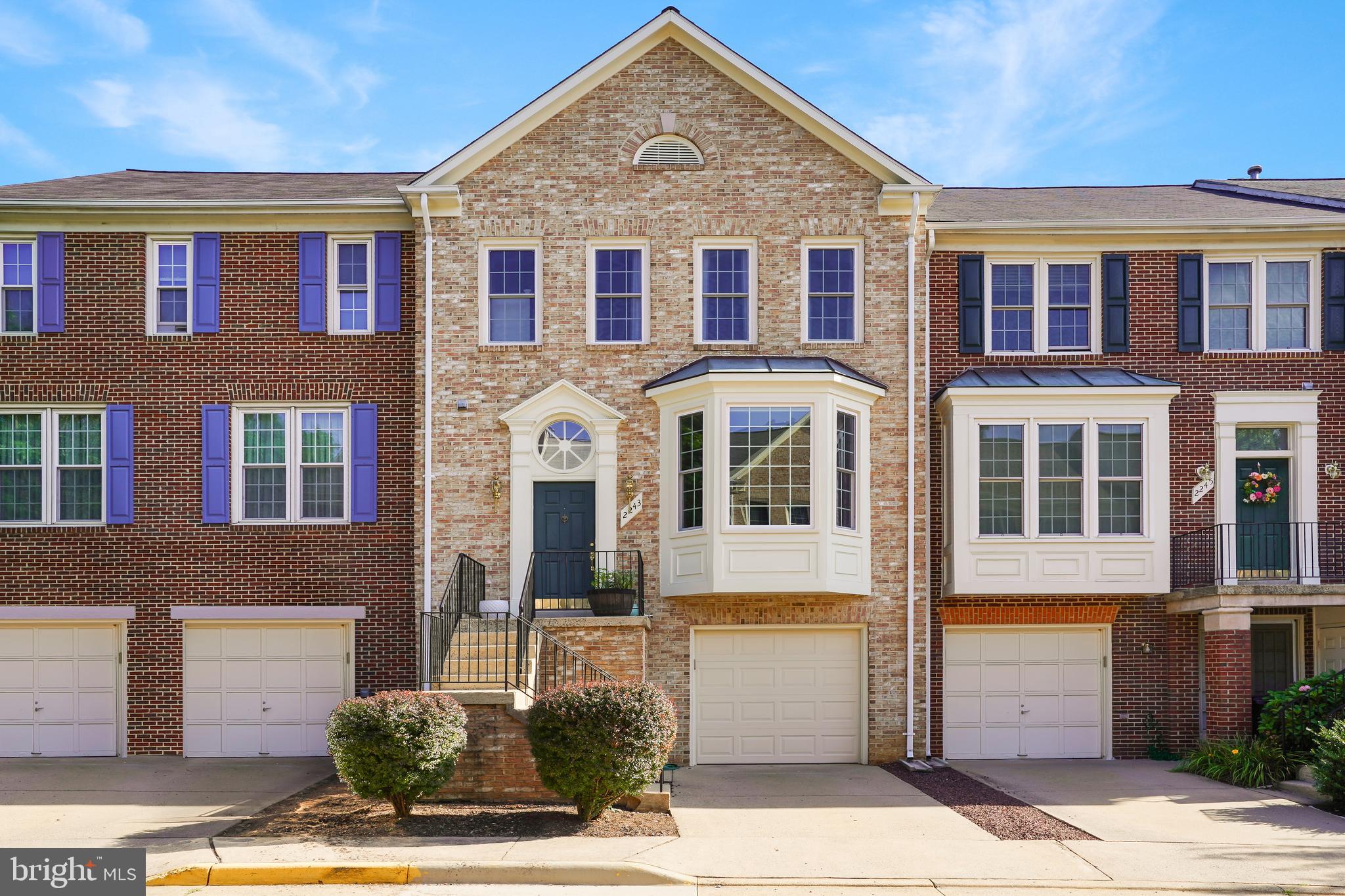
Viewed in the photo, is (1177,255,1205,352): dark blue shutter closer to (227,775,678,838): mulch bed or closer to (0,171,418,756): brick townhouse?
(227,775,678,838): mulch bed

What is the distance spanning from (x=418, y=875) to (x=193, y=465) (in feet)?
31.1

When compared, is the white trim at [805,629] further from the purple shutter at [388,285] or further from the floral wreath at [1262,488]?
the purple shutter at [388,285]

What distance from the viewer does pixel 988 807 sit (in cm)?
1326

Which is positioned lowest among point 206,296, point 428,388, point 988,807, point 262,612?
point 988,807

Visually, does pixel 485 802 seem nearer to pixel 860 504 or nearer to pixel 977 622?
pixel 860 504

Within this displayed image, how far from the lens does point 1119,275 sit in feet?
57.7

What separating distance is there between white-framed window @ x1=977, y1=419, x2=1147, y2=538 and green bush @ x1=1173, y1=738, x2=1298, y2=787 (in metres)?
3.14

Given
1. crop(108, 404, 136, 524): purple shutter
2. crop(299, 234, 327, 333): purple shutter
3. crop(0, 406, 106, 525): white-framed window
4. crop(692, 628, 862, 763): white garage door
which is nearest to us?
crop(692, 628, 862, 763): white garage door

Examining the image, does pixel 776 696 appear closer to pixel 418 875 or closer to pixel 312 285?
pixel 418 875

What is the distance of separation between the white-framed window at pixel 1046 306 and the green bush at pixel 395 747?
34.0 ft

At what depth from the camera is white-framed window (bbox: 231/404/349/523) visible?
1738 centimetres

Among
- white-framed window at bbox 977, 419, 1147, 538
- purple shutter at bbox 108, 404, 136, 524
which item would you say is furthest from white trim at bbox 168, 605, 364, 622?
white-framed window at bbox 977, 419, 1147, 538

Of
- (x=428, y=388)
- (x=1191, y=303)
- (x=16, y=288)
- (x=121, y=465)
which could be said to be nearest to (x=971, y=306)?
(x=1191, y=303)

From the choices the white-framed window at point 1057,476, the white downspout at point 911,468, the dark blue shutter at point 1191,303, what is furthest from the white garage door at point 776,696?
the dark blue shutter at point 1191,303
